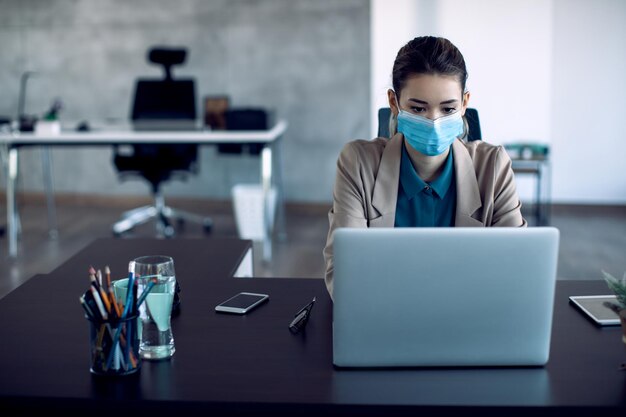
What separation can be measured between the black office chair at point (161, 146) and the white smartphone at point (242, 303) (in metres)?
3.37

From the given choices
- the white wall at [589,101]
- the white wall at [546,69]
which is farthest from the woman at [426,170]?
the white wall at [589,101]

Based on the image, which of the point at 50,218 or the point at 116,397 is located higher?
the point at 116,397

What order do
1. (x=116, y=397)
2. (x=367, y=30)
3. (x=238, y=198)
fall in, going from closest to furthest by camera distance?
(x=116, y=397), (x=238, y=198), (x=367, y=30)

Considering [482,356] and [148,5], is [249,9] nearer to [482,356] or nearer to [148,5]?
[148,5]

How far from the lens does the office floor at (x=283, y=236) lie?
4359 millimetres

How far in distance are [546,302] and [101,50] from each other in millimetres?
5480

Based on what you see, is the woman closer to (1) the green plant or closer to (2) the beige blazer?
(2) the beige blazer

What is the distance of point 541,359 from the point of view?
4.27 ft

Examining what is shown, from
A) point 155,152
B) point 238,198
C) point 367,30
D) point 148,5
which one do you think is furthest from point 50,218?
point 367,30

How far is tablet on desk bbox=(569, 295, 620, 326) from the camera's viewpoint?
152 centimetres

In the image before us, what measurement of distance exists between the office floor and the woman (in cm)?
241

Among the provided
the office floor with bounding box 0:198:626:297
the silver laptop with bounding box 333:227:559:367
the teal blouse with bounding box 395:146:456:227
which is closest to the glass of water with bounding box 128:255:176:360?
the silver laptop with bounding box 333:227:559:367

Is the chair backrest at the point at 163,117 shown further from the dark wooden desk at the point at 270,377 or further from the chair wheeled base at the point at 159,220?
the dark wooden desk at the point at 270,377

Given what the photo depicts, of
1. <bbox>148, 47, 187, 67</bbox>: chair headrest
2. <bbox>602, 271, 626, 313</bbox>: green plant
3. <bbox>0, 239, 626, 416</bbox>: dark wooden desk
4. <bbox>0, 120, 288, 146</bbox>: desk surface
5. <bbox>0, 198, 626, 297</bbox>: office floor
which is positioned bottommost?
<bbox>0, 198, 626, 297</bbox>: office floor
